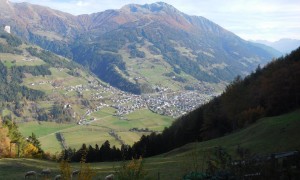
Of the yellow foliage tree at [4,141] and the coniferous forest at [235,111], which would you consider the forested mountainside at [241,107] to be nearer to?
the coniferous forest at [235,111]

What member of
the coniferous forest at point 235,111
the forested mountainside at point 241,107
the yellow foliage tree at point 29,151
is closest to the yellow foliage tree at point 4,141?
the yellow foliage tree at point 29,151

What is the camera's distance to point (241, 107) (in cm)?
7544

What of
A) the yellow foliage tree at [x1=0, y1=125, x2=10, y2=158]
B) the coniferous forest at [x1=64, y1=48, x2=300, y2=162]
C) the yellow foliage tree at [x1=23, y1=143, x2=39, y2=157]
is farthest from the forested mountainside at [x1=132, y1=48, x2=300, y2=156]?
the yellow foliage tree at [x1=0, y1=125, x2=10, y2=158]

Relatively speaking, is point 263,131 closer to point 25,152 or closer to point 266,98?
point 266,98

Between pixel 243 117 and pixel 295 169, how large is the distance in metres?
58.1

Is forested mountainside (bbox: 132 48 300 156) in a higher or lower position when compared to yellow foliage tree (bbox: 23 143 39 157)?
higher

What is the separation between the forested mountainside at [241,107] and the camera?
6719 cm

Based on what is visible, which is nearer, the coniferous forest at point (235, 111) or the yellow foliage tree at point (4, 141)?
the coniferous forest at point (235, 111)

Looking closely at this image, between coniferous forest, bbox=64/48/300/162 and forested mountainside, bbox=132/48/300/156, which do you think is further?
coniferous forest, bbox=64/48/300/162

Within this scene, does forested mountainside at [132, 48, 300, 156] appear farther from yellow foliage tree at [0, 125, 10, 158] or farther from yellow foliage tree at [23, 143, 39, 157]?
yellow foliage tree at [0, 125, 10, 158]

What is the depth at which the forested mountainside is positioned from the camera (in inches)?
2645

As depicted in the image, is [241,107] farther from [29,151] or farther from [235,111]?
[29,151]

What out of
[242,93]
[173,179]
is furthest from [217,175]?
[242,93]

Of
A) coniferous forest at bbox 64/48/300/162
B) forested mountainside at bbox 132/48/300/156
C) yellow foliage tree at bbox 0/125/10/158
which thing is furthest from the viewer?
yellow foliage tree at bbox 0/125/10/158
